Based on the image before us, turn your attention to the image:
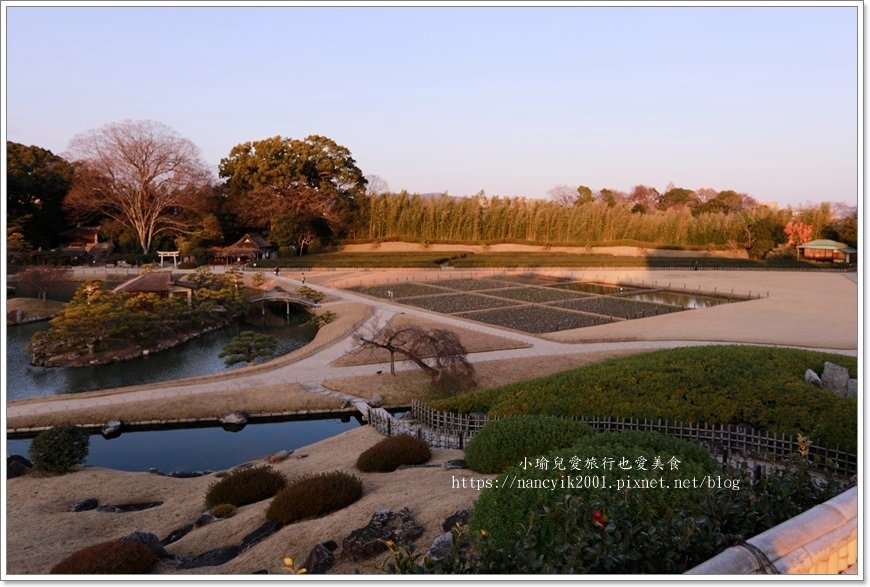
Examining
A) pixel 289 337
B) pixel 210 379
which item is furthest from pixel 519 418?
pixel 289 337

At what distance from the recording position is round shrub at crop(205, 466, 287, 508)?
7.59 m

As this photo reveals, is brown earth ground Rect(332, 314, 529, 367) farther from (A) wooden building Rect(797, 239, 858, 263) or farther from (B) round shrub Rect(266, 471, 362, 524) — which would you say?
(A) wooden building Rect(797, 239, 858, 263)

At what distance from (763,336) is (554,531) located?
17282 mm

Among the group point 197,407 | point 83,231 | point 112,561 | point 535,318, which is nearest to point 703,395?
point 112,561

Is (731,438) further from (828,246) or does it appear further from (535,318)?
(828,246)

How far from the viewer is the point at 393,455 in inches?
330

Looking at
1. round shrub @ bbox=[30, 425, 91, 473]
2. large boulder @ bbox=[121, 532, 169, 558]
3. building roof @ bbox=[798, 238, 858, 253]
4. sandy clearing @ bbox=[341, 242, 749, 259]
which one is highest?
building roof @ bbox=[798, 238, 858, 253]

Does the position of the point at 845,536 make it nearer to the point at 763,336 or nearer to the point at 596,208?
the point at 763,336

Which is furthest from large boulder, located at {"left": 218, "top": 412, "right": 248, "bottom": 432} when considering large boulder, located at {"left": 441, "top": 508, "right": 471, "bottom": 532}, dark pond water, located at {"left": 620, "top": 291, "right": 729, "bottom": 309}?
dark pond water, located at {"left": 620, "top": 291, "right": 729, "bottom": 309}

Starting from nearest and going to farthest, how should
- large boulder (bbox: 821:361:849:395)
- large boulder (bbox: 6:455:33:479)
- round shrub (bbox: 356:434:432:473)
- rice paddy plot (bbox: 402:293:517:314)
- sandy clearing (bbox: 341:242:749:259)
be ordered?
round shrub (bbox: 356:434:432:473), large boulder (bbox: 6:455:33:479), large boulder (bbox: 821:361:849:395), rice paddy plot (bbox: 402:293:517:314), sandy clearing (bbox: 341:242:749:259)

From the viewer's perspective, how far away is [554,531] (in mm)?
4039

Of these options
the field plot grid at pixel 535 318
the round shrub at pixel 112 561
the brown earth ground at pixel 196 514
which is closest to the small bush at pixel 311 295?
the field plot grid at pixel 535 318

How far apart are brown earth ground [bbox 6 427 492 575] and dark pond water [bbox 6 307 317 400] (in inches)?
279

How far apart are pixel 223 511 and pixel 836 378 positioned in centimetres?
957
